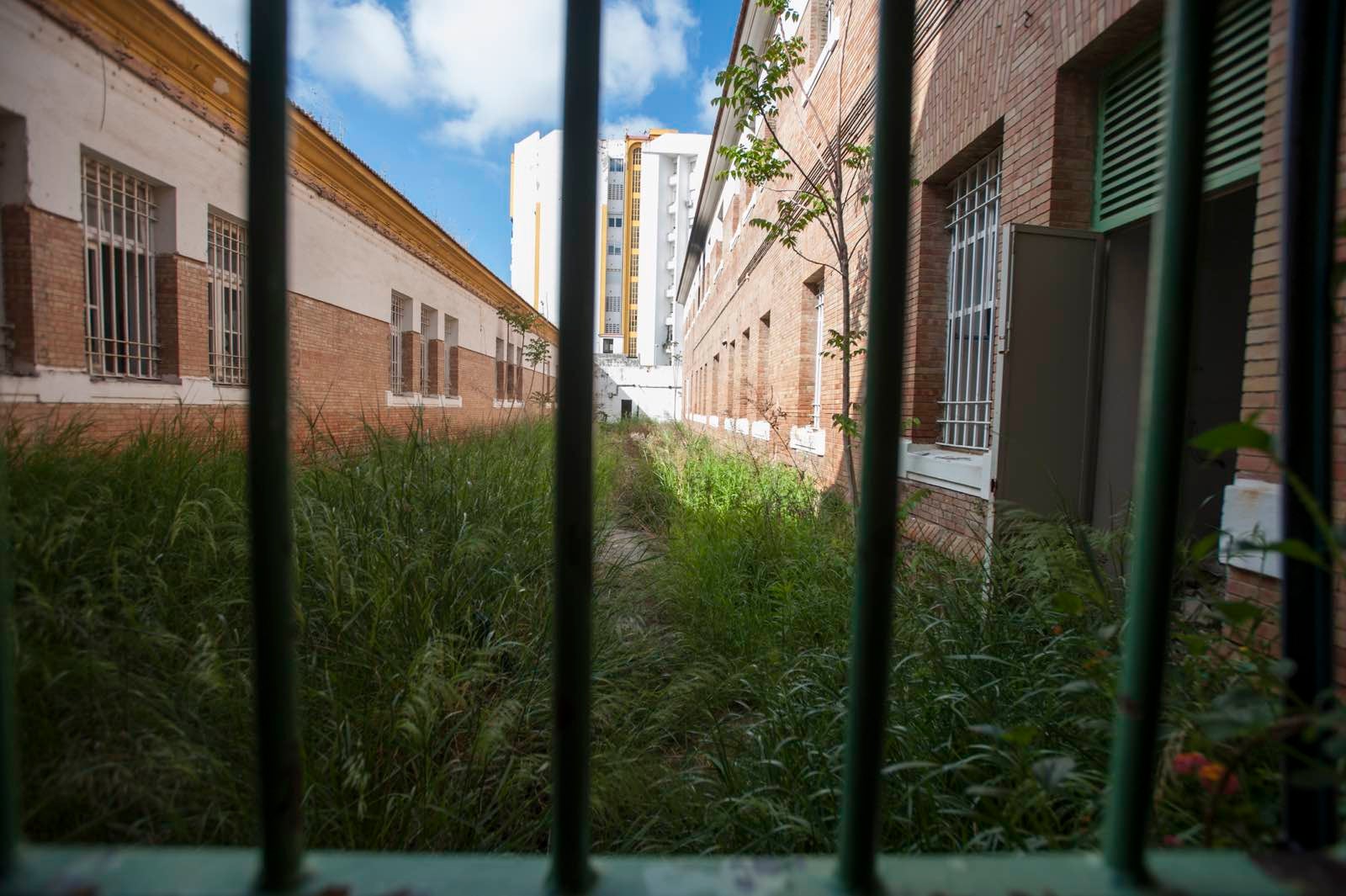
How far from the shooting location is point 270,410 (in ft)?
1.82

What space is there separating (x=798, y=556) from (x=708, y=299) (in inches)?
794

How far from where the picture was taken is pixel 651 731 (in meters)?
→ 2.89

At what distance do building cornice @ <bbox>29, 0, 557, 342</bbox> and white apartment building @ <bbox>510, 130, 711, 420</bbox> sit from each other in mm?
36235

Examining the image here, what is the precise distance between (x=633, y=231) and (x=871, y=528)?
6021 centimetres

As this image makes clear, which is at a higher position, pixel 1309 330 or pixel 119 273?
pixel 119 273

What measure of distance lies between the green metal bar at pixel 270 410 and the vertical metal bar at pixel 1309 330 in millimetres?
867

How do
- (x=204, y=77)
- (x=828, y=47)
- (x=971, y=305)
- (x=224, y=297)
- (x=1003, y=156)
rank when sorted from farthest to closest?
(x=224, y=297) → (x=828, y=47) → (x=204, y=77) → (x=971, y=305) → (x=1003, y=156)

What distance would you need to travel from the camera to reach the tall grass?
1.83 meters

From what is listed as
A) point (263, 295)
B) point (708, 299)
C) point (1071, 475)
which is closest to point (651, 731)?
point (263, 295)

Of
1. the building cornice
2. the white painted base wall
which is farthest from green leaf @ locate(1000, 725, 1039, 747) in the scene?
the white painted base wall

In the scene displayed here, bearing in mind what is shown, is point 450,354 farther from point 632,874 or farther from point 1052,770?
point 632,874

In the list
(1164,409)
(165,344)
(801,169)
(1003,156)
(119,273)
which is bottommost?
(1164,409)

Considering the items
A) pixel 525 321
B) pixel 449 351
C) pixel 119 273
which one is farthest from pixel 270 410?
pixel 449 351

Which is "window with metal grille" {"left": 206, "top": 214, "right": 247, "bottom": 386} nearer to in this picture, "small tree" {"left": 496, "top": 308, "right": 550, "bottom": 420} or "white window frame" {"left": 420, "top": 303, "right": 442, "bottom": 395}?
"white window frame" {"left": 420, "top": 303, "right": 442, "bottom": 395}
